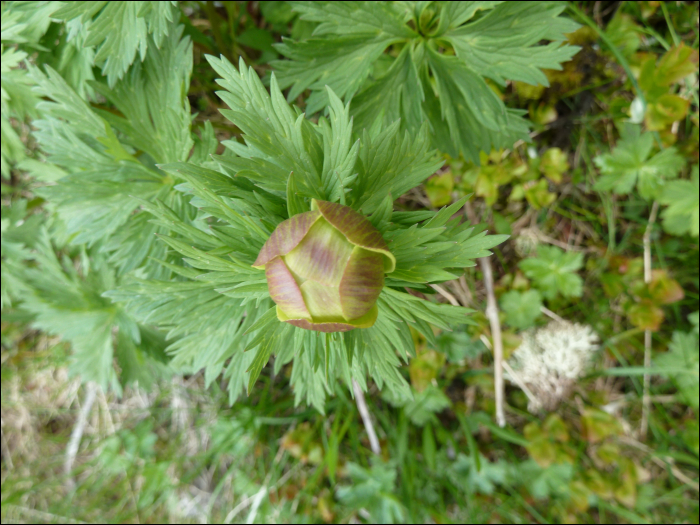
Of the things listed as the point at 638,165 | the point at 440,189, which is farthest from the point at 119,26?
the point at 638,165

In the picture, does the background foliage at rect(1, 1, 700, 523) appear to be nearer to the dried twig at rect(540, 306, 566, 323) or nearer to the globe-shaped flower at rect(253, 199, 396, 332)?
the dried twig at rect(540, 306, 566, 323)

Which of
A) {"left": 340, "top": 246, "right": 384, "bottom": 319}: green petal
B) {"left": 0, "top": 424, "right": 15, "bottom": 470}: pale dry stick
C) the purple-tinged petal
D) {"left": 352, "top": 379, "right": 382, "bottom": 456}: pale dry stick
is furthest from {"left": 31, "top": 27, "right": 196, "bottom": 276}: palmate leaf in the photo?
{"left": 0, "top": 424, "right": 15, "bottom": 470}: pale dry stick

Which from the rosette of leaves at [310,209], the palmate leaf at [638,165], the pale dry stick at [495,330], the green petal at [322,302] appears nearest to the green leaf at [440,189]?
the pale dry stick at [495,330]

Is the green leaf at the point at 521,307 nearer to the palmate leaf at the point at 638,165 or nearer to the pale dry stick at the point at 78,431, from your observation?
the palmate leaf at the point at 638,165

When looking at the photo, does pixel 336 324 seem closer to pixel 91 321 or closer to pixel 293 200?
pixel 293 200

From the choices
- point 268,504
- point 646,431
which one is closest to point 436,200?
point 646,431

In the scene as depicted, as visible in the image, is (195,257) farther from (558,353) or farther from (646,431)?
(646,431)

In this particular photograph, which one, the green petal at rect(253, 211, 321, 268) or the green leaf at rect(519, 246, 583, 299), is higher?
the green petal at rect(253, 211, 321, 268)
